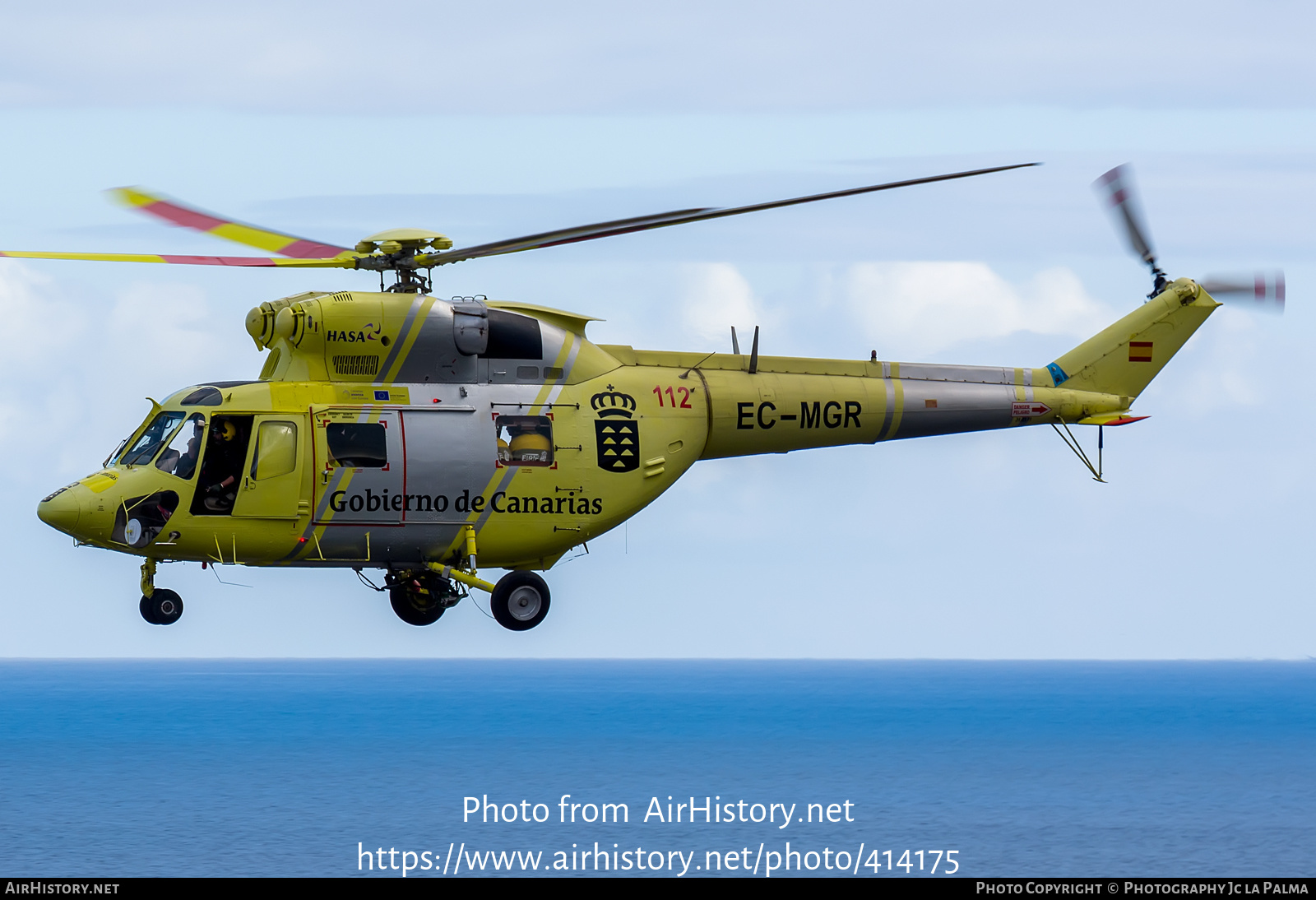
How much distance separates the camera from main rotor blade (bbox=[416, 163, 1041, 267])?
19.4 meters

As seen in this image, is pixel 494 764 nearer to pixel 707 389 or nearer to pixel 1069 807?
pixel 1069 807

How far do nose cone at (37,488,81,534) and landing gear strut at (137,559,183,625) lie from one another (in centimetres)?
109

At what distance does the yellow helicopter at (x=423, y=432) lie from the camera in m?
20.4

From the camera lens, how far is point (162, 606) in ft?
66.6

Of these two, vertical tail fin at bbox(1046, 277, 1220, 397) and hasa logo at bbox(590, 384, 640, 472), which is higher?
vertical tail fin at bbox(1046, 277, 1220, 397)

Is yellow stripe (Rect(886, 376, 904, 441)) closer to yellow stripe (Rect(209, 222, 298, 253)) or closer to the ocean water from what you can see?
yellow stripe (Rect(209, 222, 298, 253))

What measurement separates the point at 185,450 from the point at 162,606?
6.62ft

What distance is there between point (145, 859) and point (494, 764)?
63.4 m

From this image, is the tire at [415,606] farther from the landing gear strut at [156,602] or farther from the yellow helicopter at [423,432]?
the landing gear strut at [156,602]

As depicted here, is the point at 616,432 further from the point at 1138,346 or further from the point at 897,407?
the point at 1138,346

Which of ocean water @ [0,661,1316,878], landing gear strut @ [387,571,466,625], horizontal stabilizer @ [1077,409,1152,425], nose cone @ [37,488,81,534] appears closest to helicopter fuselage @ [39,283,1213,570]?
nose cone @ [37,488,81,534]

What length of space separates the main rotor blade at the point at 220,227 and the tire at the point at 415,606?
16.2ft

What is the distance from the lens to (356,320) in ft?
69.7

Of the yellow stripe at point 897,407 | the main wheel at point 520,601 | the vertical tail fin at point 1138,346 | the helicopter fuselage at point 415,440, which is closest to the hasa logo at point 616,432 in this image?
the helicopter fuselage at point 415,440
